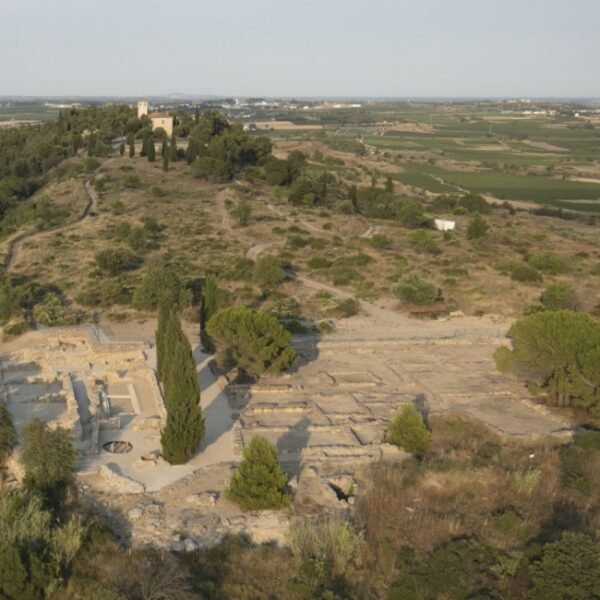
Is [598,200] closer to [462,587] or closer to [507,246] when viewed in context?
[507,246]

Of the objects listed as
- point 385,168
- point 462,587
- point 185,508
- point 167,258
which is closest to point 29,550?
point 185,508

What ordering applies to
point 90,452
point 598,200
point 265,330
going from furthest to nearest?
1. point 598,200
2. point 265,330
3. point 90,452

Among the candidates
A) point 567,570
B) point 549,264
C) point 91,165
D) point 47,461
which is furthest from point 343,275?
point 91,165

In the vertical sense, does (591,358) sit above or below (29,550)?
above

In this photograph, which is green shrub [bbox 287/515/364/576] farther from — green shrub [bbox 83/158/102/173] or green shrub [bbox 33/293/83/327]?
green shrub [bbox 83/158/102/173]

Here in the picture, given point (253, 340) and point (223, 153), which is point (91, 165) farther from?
point (253, 340)

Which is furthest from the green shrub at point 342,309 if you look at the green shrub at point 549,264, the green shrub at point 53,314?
the green shrub at point 549,264
